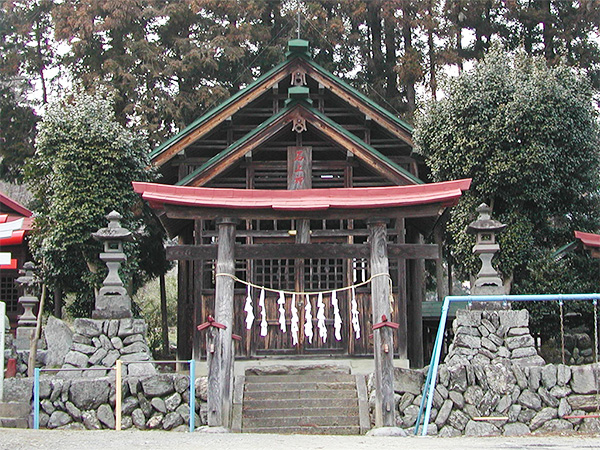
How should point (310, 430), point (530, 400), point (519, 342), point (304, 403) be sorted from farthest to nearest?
1. point (519, 342)
2. point (304, 403)
3. point (530, 400)
4. point (310, 430)

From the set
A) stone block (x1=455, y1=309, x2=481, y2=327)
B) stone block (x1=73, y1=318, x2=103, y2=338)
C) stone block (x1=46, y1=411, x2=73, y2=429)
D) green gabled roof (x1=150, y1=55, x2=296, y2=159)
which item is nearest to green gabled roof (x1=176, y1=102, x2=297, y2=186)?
green gabled roof (x1=150, y1=55, x2=296, y2=159)

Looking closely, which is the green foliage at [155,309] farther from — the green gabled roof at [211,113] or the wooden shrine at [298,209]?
the green gabled roof at [211,113]

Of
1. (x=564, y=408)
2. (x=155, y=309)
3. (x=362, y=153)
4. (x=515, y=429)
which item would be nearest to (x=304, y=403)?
(x=515, y=429)

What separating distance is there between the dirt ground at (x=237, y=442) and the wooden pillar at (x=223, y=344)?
0.68 metres

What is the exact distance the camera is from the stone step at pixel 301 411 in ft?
47.4

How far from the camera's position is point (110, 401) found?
14180 millimetres

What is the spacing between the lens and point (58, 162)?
19.2 meters

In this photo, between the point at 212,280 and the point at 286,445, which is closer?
the point at 286,445

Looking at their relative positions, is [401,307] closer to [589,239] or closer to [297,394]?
[297,394]

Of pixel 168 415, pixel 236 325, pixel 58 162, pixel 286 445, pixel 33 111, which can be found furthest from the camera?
pixel 33 111

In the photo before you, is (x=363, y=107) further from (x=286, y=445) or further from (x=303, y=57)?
(x=286, y=445)

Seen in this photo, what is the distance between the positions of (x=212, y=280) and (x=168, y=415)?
17.9 feet

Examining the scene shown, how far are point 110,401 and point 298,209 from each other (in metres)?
4.79

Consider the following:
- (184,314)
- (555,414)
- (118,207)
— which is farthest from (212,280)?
(555,414)
